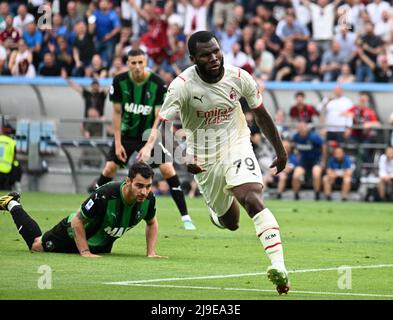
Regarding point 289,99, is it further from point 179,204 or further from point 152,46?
point 179,204

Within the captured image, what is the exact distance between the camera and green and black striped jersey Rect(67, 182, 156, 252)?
11.7 meters

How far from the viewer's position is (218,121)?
430 inches

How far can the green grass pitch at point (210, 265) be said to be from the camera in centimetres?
949

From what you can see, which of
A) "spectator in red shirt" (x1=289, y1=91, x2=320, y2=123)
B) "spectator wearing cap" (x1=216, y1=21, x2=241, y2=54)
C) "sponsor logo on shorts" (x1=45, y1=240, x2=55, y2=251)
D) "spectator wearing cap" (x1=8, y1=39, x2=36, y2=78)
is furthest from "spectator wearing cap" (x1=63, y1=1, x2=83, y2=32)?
"sponsor logo on shorts" (x1=45, y1=240, x2=55, y2=251)

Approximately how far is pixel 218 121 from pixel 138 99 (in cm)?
556

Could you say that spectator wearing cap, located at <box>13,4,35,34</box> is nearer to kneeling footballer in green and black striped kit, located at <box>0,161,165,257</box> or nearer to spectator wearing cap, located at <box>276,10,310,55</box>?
spectator wearing cap, located at <box>276,10,310,55</box>

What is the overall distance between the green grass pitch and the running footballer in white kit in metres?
0.91

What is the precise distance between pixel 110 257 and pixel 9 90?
1610 centimetres

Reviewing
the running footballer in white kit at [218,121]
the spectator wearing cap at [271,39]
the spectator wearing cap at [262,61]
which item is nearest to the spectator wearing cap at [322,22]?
the spectator wearing cap at [271,39]

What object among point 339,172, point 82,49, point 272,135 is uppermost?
point 272,135

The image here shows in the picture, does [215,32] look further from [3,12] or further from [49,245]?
[49,245]

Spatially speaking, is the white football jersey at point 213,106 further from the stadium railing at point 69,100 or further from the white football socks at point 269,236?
the stadium railing at point 69,100

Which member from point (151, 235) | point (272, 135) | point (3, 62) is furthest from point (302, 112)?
point (272, 135)
